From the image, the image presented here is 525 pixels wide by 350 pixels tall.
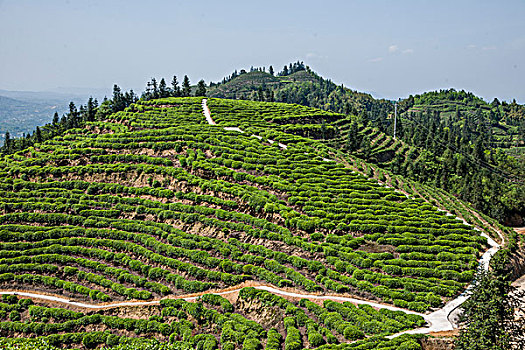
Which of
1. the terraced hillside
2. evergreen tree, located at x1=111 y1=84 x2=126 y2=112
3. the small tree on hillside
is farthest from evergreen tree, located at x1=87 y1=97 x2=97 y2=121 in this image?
the small tree on hillside

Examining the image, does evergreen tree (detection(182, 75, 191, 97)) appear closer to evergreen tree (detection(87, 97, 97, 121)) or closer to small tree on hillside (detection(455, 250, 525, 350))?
evergreen tree (detection(87, 97, 97, 121))

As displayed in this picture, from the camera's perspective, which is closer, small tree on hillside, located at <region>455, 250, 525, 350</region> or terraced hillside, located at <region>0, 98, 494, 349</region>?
small tree on hillside, located at <region>455, 250, 525, 350</region>

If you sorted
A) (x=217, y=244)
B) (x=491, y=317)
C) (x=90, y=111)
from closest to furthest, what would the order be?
(x=491, y=317)
(x=217, y=244)
(x=90, y=111)

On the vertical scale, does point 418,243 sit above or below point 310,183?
below

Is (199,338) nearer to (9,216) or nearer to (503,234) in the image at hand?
(9,216)

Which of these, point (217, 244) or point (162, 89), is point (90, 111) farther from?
point (217, 244)

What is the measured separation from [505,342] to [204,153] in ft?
125

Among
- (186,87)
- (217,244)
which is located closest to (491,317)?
(217,244)

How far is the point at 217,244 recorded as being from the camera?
118 feet

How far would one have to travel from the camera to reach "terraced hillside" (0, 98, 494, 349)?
2844 centimetres

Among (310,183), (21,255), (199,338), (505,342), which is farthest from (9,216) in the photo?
(505,342)

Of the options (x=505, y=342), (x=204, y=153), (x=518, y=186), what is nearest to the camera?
(x=505, y=342)

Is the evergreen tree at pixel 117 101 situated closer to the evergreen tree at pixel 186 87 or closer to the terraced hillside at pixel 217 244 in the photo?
the evergreen tree at pixel 186 87

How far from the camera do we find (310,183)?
43.9 meters
